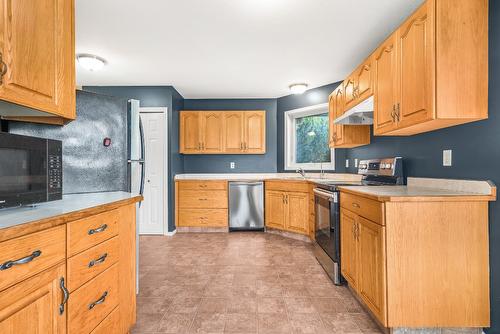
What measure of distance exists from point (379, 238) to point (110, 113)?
2.10 m

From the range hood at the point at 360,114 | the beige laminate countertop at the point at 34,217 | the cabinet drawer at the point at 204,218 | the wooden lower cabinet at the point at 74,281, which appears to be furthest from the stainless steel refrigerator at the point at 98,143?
the cabinet drawer at the point at 204,218

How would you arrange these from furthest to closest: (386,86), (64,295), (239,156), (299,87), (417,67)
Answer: (239,156), (299,87), (386,86), (417,67), (64,295)

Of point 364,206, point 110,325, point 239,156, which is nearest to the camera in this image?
point 110,325

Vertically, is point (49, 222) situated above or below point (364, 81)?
below

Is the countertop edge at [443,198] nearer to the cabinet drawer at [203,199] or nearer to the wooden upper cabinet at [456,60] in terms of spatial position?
the wooden upper cabinet at [456,60]

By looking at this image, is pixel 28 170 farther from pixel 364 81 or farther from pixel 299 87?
pixel 299 87

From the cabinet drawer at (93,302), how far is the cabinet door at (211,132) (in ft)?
11.4

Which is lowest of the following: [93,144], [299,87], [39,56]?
[93,144]

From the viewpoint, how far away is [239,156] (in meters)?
5.18

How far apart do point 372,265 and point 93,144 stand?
6.98ft

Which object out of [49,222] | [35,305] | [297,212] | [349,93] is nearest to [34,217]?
[49,222]

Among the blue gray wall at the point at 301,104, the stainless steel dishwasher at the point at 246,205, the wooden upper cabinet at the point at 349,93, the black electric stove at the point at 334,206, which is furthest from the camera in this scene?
the stainless steel dishwasher at the point at 246,205

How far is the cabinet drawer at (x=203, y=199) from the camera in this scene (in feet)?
15.2

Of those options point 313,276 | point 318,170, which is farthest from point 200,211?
point 313,276
